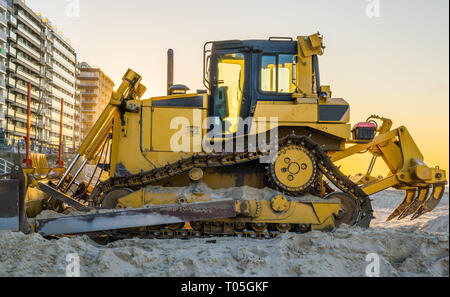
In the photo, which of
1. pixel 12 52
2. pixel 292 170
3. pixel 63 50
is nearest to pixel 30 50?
pixel 12 52

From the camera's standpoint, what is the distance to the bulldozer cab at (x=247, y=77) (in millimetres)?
8344

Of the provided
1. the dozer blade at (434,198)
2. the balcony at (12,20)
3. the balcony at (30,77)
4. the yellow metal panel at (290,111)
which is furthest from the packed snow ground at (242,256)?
the balcony at (30,77)

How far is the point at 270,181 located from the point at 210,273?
2701 millimetres

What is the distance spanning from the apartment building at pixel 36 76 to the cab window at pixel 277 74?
56.3 m

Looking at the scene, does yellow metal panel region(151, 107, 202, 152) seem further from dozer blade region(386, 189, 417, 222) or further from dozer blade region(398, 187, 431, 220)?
dozer blade region(398, 187, 431, 220)

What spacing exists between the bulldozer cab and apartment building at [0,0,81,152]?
55.8 meters

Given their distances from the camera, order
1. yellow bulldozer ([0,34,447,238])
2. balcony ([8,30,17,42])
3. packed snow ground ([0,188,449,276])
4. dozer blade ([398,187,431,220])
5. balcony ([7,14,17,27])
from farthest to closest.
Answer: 1. balcony ([8,30,17,42])
2. balcony ([7,14,17,27])
3. dozer blade ([398,187,431,220])
4. yellow bulldozer ([0,34,447,238])
5. packed snow ground ([0,188,449,276])

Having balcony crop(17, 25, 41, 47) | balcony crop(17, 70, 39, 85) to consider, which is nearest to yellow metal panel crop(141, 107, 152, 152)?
balcony crop(17, 70, 39, 85)

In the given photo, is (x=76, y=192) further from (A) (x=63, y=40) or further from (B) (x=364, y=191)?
(A) (x=63, y=40)

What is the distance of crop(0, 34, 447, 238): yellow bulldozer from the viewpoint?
25.3 feet

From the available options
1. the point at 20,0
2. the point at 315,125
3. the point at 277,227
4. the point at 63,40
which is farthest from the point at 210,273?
the point at 63,40

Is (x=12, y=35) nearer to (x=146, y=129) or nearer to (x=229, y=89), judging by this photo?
(x=146, y=129)

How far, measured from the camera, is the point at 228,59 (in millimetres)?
8570
